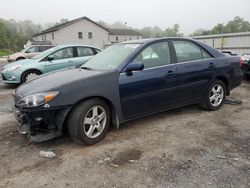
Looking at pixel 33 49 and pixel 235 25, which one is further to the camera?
pixel 235 25

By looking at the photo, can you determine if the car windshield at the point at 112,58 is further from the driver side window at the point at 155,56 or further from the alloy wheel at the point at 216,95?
the alloy wheel at the point at 216,95

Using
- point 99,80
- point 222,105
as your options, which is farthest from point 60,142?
point 222,105

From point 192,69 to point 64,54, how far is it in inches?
203

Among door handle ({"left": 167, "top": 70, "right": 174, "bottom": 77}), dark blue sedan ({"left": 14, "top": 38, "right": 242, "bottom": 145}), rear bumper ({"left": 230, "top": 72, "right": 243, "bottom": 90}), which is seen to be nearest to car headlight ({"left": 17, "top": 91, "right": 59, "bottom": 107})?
dark blue sedan ({"left": 14, "top": 38, "right": 242, "bottom": 145})

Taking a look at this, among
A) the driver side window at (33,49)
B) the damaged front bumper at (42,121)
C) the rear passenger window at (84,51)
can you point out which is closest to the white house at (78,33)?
the driver side window at (33,49)

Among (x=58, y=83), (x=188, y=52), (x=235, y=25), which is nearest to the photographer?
(x=58, y=83)

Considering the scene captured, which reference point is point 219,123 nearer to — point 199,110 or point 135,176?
point 199,110

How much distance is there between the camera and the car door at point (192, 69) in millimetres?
4215

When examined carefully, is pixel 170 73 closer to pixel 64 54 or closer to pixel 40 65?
pixel 64 54

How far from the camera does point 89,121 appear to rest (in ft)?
10.9

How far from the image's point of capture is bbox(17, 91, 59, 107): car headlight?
303 centimetres

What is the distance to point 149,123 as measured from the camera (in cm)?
422

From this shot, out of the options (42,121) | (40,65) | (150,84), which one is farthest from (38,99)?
(40,65)

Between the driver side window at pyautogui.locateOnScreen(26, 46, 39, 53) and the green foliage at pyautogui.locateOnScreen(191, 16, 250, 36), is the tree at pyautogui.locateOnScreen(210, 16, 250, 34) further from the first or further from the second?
the driver side window at pyautogui.locateOnScreen(26, 46, 39, 53)
